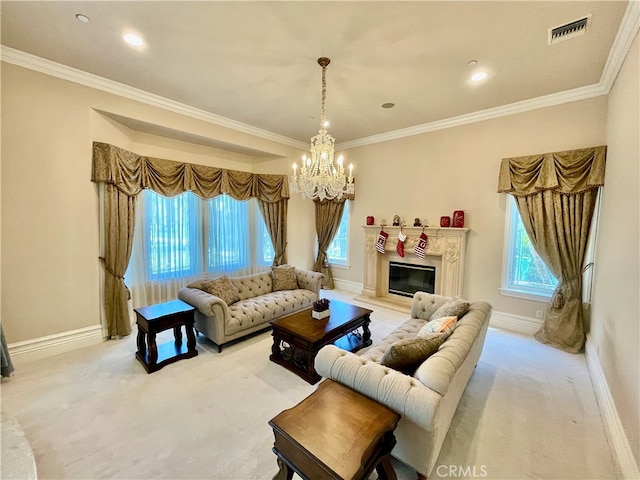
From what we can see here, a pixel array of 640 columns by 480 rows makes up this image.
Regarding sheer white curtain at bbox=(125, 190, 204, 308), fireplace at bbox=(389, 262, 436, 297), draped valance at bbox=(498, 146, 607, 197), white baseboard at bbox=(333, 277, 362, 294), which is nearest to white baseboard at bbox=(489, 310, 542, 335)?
fireplace at bbox=(389, 262, 436, 297)

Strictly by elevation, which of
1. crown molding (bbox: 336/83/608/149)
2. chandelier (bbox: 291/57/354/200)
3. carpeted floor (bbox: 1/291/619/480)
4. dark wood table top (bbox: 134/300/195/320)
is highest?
crown molding (bbox: 336/83/608/149)

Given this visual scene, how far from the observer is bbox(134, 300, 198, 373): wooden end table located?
2783 mm

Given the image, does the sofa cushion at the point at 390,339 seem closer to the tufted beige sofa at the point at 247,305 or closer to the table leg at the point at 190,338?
the tufted beige sofa at the point at 247,305

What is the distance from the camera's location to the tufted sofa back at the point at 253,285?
156 inches

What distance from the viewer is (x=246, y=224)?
5660 mm

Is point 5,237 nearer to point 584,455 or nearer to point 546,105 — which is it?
point 584,455

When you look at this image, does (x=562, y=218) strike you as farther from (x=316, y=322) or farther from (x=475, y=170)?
(x=316, y=322)

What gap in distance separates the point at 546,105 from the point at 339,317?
13.3 feet

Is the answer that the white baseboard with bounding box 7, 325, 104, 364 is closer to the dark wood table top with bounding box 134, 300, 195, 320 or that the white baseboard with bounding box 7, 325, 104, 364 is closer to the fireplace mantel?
the dark wood table top with bounding box 134, 300, 195, 320

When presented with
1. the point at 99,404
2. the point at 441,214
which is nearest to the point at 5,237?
the point at 99,404

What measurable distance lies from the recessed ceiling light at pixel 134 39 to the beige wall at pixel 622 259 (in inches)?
168

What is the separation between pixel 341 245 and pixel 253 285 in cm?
265

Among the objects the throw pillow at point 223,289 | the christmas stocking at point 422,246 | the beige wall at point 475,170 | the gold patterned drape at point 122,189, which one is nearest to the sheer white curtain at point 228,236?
the gold patterned drape at point 122,189

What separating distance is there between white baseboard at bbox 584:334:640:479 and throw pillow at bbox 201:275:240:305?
151 inches
